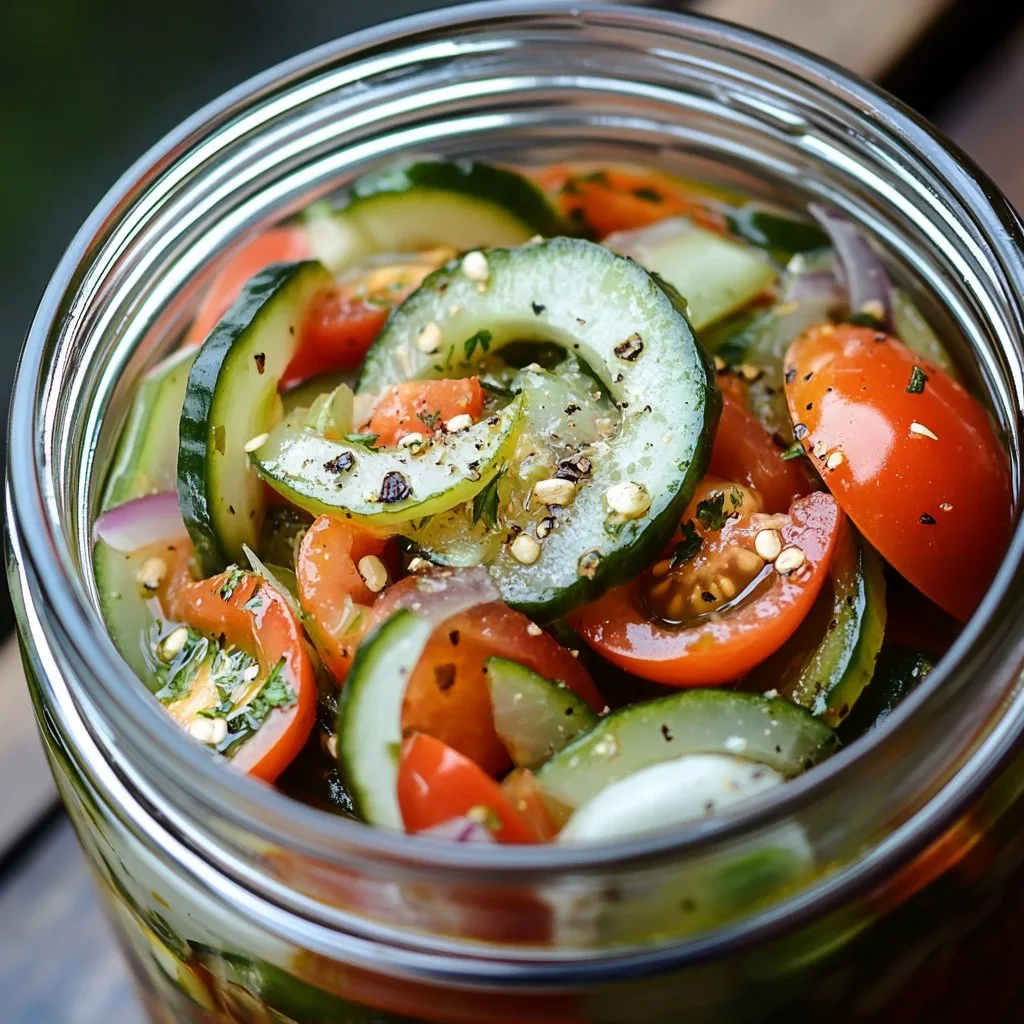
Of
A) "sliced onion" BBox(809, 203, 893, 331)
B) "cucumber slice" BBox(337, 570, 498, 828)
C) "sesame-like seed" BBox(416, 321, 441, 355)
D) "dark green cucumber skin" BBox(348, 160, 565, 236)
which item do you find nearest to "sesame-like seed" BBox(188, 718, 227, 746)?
"cucumber slice" BBox(337, 570, 498, 828)

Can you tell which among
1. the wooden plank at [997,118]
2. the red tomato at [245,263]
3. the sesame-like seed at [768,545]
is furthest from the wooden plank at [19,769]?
Answer: the wooden plank at [997,118]

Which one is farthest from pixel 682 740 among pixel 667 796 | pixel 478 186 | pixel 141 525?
pixel 478 186

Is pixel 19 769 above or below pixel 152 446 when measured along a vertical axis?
below

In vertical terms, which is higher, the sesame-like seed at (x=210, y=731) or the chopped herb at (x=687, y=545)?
the chopped herb at (x=687, y=545)

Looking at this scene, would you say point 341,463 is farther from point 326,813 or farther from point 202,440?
point 326,813

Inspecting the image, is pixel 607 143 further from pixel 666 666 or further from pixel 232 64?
pixel 232 64

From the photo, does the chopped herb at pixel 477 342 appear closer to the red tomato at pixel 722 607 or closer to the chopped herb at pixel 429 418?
the chopped herb at pixel 429 418
